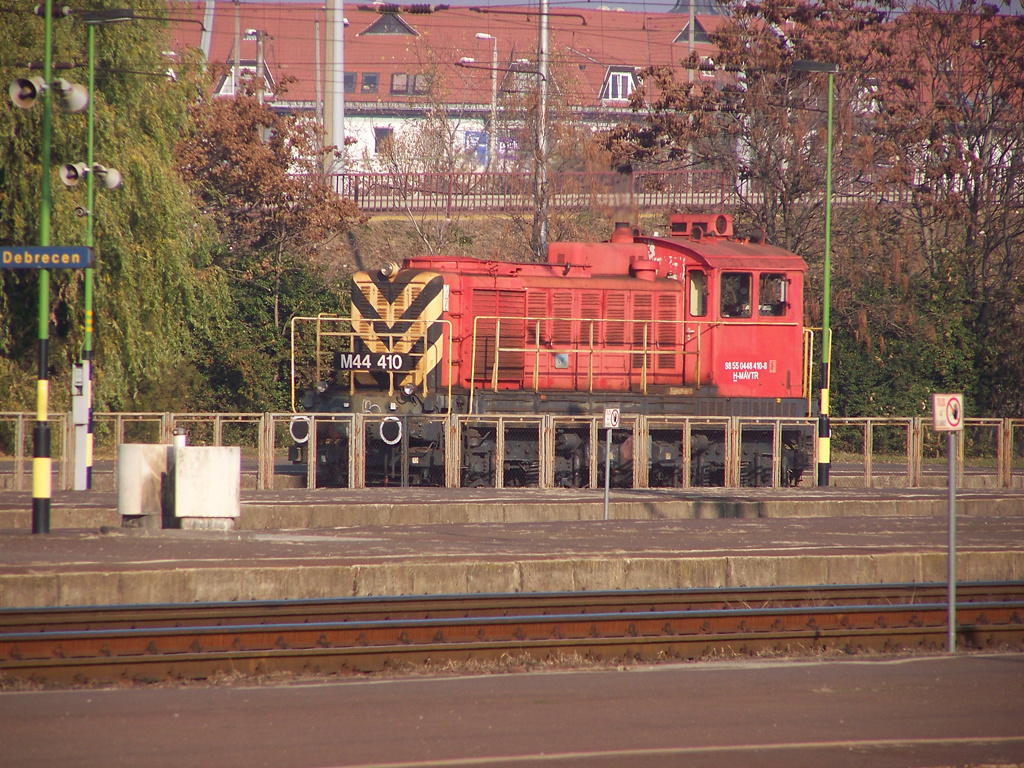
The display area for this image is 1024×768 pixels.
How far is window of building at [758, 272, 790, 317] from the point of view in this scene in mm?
20047

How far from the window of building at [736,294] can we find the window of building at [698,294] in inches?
13.8

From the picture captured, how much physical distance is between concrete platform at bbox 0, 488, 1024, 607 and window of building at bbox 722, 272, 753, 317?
134 inches

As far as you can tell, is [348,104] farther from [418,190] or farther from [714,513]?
[714,513]

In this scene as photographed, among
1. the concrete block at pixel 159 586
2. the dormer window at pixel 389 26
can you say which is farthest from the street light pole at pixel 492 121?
the concrete block at pixel 159 586

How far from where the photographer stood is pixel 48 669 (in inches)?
318

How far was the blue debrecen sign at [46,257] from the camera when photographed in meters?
12.5

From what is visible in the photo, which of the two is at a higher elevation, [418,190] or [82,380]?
[418,190]

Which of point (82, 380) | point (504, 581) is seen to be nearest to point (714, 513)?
point (504, 581)

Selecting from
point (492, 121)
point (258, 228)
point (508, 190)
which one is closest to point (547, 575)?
point (258, 228)

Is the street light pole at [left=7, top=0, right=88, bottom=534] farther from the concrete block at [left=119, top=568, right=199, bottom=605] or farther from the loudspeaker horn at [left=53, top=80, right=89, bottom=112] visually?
the concrete block at [left=119, top=568, right=199, bottom=605]

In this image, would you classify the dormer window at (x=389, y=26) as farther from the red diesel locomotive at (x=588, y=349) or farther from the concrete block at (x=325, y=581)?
the concrete block at (x=325, y=581)

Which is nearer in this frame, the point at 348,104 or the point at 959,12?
the point at 959,12

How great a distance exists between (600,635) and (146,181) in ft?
56.1

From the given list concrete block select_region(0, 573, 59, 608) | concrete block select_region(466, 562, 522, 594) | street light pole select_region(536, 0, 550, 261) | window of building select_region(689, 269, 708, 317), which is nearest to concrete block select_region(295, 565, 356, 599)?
concrete block select_region(466, 562, 522, 594)
